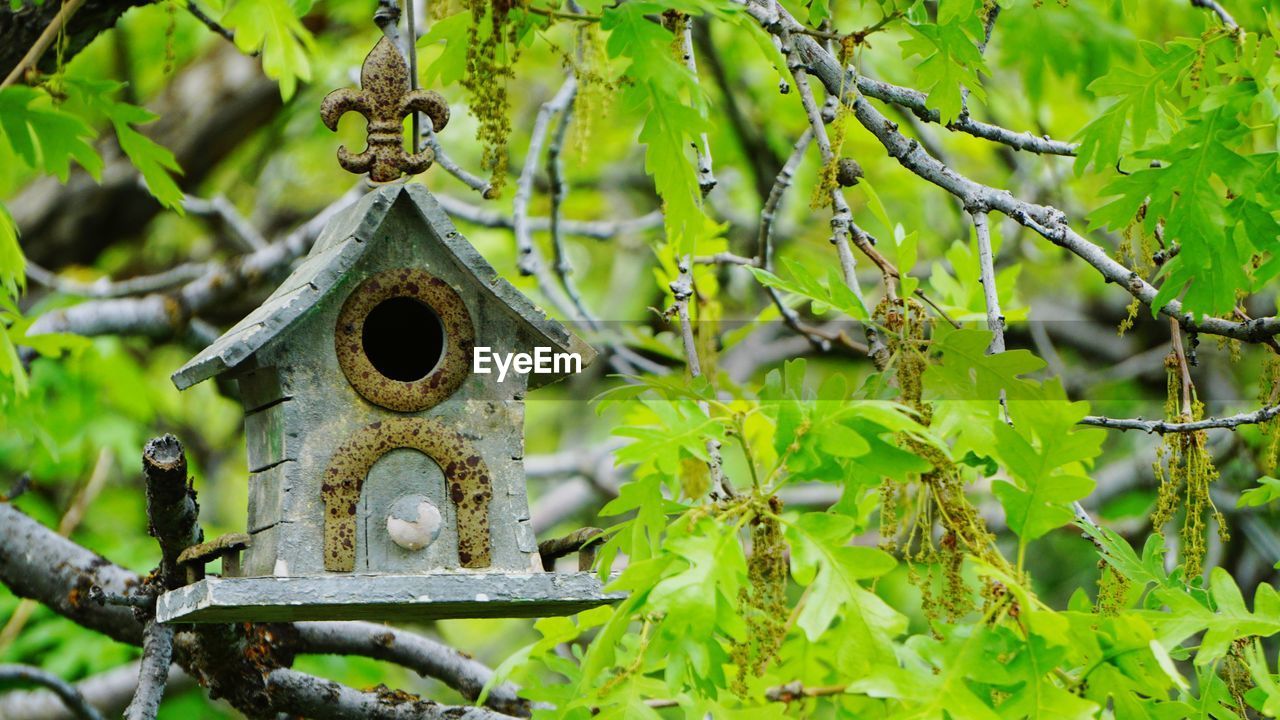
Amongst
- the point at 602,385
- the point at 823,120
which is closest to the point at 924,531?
the point at 823,120

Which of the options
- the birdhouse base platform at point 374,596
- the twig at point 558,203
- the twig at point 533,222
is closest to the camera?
the birdhouse base platform at point 374,596

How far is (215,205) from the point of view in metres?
5.63

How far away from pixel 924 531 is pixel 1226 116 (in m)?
1.07

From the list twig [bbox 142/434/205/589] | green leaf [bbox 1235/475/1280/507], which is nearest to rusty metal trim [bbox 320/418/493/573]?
twig [bbox 142/434/205/589]

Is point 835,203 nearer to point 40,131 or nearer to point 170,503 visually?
point 170,503

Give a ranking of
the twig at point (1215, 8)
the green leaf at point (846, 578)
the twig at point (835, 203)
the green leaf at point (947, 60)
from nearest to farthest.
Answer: the green leaf at point (846, 578) < the twig at point (835, 203) < the green leaf at point (947, 60) < the twig at point (1215, 8)

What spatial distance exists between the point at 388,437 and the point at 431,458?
104mm

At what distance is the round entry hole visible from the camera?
10.3 feet

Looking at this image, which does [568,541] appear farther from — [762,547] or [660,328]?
[660,328]

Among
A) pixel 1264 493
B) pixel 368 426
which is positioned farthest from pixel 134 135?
pixel 1264 493

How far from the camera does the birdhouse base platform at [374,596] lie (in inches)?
97.0

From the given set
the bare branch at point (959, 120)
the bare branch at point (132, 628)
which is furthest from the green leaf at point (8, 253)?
the bare branch at point (959, 120)

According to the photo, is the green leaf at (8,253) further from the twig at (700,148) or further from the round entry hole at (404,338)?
the twig at (700,148)

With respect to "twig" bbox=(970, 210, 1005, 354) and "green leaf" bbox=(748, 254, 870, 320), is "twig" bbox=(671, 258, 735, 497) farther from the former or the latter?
"twig" bbox=(970, 210, 1005, 354)
